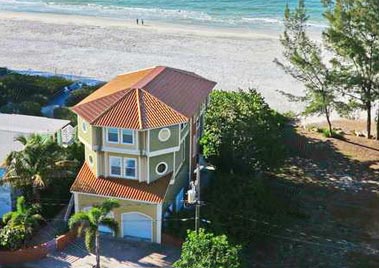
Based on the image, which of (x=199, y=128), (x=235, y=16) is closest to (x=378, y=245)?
(x=199, y=128)

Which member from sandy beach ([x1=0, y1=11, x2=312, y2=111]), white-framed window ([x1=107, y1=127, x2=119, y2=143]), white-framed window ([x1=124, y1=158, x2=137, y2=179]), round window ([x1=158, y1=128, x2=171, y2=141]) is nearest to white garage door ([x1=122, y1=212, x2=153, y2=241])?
white-framed window ([x1=124, y1=158, x2=137, y2=179])

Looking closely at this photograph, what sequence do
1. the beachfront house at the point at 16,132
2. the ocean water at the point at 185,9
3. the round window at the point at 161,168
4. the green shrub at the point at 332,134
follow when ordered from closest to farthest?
the round window at the point at 161,168 < the beachfront house at the point at 16,132 < the green shrub at the point at 332,134 < the ocean water at the point at 185,9

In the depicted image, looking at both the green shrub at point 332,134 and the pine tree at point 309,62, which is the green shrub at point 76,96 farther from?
the green shrub at point 332,134

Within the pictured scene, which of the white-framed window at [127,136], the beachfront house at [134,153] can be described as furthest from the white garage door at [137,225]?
the white-framed window at [127,136]

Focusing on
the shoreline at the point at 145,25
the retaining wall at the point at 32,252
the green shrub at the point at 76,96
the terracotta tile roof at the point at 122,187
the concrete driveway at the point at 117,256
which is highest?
the shoreline at the point at 145,25

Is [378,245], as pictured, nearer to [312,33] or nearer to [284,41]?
[284,41]

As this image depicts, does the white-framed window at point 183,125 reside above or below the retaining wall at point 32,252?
above

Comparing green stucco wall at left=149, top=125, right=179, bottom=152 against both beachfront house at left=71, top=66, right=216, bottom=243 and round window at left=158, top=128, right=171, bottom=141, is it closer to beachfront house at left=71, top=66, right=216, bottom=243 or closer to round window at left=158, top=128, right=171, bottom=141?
beachfront house at left=71, top=66, right=216, bottom=243
